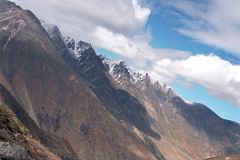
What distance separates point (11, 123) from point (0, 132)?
7.32 metres

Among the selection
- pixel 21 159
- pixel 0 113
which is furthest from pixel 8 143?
pixel 0 113

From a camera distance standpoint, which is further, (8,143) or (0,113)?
(0,113)

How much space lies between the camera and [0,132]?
3703 cm

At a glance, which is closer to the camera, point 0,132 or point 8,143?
point 8,143

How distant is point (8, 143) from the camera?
3409 centimetres

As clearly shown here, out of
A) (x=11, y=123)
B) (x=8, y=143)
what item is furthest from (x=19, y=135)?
(x=8, y=143)

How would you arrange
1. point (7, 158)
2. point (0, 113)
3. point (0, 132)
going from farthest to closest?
point (0, 113)
point (0, 132)
point (7, 158)

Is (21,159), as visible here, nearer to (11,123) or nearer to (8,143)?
(8,143)

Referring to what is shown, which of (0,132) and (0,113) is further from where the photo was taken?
(0,113)

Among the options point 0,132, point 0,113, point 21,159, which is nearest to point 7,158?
point 21,159

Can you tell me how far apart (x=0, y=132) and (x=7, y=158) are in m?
4.66

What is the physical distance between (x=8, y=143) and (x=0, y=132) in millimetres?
3217

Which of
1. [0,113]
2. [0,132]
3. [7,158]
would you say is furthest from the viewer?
[0,113]

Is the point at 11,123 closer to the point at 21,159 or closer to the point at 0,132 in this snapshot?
the point at 0,132
